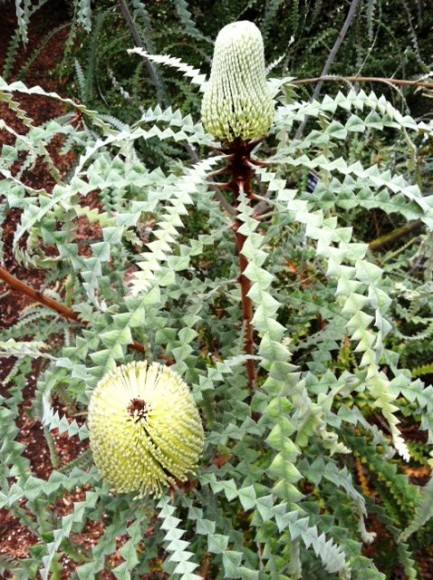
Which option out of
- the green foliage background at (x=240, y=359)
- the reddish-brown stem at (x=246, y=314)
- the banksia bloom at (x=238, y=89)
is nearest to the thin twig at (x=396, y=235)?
the green foliage background at (x=240, y=359)

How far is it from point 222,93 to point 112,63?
176 cm

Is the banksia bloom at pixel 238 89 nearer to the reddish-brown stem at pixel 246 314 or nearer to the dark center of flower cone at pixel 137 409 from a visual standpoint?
the reddish-brown stem at pixel 246 314

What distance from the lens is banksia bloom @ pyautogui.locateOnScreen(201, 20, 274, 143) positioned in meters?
0.70

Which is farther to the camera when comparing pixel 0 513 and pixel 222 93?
pixel 0 513

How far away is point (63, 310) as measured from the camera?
1.03m

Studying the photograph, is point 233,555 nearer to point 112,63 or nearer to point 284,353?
point 284,353

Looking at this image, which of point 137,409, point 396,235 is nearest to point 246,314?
point 137,409

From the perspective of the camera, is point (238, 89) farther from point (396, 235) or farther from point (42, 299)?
point (396, 235)

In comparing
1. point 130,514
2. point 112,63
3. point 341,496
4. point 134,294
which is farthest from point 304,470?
point 112,63

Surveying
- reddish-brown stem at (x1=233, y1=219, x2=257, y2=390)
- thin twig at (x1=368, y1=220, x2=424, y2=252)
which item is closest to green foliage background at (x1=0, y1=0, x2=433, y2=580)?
reddish-brown stem at (x1=233, y1=219, x2=257, y2=390)

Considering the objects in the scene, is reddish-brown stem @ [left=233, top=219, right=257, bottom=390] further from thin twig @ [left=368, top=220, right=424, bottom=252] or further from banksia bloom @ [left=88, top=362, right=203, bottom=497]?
thin twig @ [left=368, top=220, right=424, bottom=252]

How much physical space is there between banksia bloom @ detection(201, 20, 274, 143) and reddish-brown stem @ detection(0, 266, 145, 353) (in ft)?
1.23

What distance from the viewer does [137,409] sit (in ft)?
2.28

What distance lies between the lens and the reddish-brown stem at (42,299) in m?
0.95
